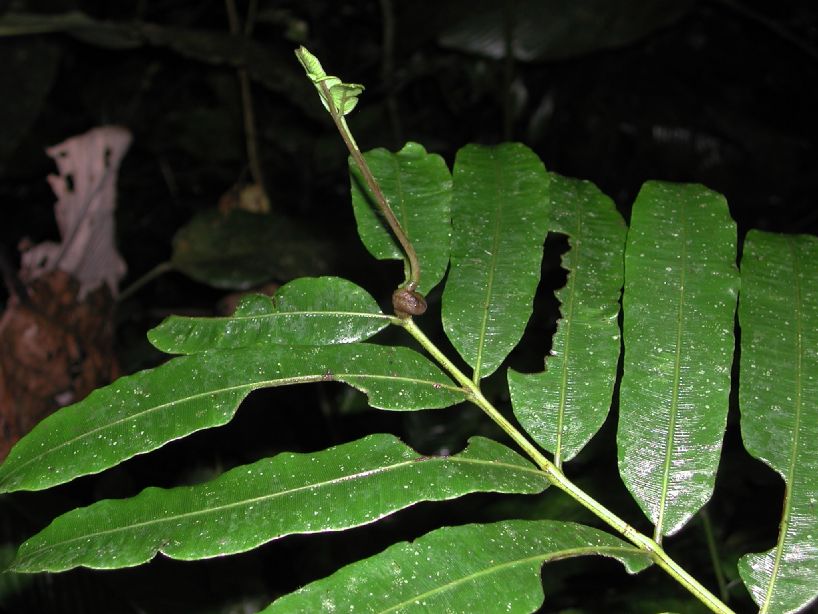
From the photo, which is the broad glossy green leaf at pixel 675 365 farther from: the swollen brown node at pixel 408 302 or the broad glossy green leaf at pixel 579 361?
the swollen brown node at pixel 408 302

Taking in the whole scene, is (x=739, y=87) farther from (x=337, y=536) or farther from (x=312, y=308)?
(x=312, y=308)

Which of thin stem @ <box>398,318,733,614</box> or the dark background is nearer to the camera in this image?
thin stem @ <box>398,318,733,614</box>

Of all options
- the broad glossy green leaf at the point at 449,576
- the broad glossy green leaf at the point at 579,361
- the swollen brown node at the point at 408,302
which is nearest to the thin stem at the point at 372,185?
the swollen brown node at the point at 408,302

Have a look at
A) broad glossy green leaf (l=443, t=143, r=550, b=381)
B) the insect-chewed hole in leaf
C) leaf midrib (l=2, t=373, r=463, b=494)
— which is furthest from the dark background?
leaf midrib (l=2, t=373, r=463, b=494)

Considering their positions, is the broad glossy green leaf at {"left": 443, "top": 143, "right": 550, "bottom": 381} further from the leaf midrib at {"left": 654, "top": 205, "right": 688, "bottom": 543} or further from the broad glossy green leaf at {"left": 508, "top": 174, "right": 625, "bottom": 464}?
the leaf midrib at {"left": 654, "top": 205, "right": 688, "bottom": 543}

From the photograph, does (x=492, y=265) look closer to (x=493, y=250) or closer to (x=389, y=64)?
(x=493, y=250)

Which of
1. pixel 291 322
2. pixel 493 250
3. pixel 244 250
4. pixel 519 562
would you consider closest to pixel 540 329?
pixel 244 250
